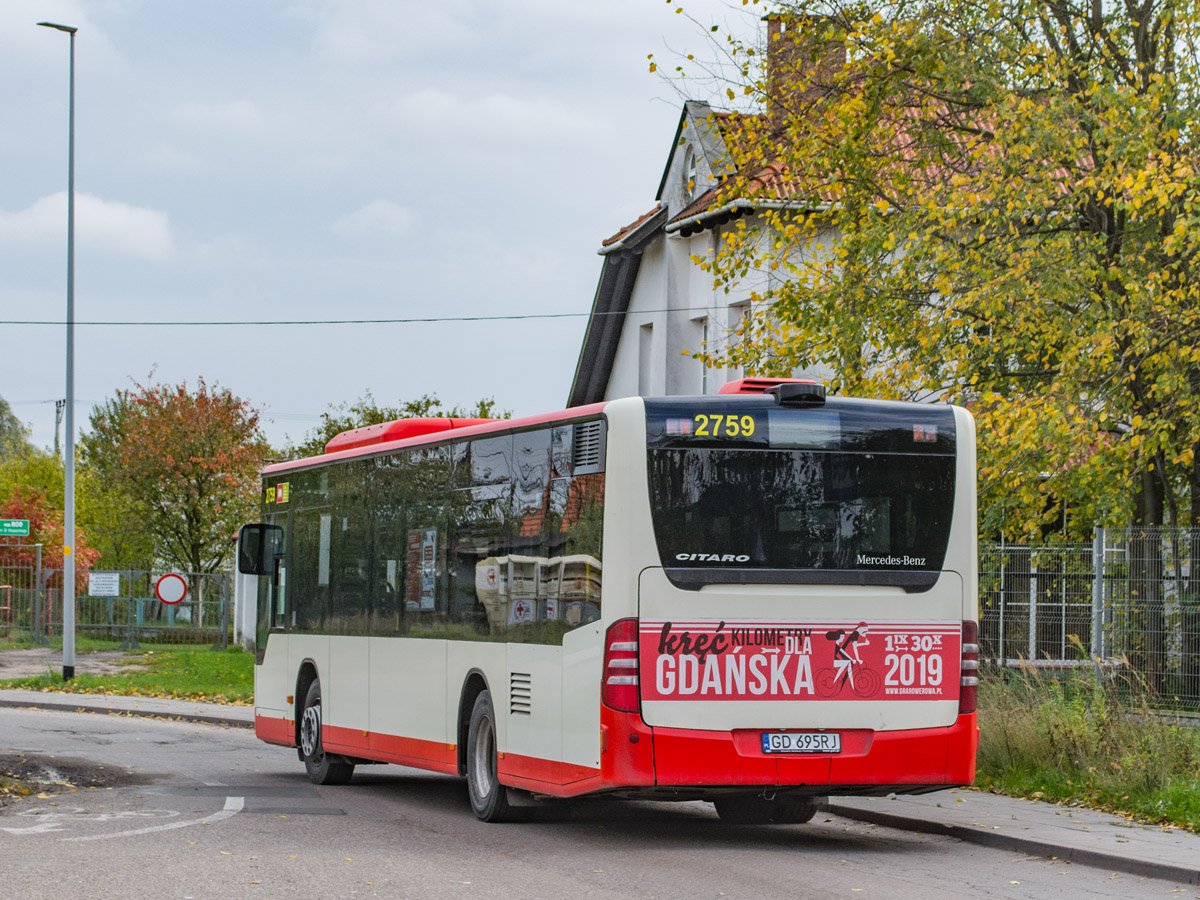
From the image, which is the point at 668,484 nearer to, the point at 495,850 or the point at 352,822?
the point at 495,850

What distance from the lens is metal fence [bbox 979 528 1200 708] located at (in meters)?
16.3

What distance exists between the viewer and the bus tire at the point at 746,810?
41.4 feet

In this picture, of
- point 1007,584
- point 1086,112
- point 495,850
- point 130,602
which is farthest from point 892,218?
point 130,602

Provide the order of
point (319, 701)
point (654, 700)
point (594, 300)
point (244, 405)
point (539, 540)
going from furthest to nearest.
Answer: point (244, 405)
point (594, 300)
point (319, 701)
point (539, 540)
point (654, 700)

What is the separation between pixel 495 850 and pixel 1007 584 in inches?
359

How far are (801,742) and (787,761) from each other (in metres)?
0.15

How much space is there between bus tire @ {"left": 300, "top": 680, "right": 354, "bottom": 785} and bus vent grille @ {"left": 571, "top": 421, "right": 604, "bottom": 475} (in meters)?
5.87

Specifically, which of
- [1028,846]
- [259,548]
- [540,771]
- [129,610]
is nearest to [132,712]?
[259,548]

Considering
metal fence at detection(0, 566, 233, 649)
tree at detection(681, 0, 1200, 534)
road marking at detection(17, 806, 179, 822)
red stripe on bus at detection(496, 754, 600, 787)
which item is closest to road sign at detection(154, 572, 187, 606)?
metal fence at detection(0, 566, 233, 649)

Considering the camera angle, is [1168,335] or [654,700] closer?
[654,700]

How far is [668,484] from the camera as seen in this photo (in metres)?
10.8

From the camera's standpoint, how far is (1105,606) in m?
17.3

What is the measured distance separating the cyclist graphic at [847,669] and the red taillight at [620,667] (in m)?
1.20

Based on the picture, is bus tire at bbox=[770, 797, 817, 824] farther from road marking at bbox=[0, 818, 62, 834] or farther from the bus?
road marking at bbox=[0, 818, 62, 834]
